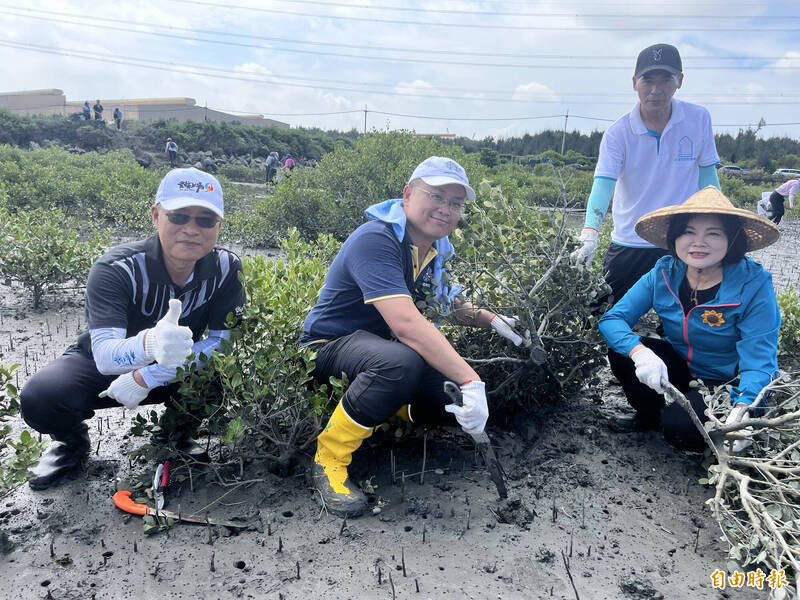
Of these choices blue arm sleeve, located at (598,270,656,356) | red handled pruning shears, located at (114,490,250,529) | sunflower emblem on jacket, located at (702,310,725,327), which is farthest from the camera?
blue arm sleeve, located at (598,270,656,356)

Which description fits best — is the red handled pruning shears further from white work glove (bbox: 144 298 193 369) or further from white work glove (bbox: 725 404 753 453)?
white work glove (bbox: 725 404 753 453)

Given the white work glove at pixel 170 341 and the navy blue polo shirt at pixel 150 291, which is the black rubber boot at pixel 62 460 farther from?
the white work glove at pixel 170 341

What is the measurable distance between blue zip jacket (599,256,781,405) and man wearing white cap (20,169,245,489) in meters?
1.91

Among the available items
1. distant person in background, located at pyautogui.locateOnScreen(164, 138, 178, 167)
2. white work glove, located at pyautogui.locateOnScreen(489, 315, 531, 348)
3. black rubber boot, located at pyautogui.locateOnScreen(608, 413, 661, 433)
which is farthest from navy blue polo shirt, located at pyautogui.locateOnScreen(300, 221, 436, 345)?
distant person in background, located at pyautogui.locateOnScreen(164, 138, 178, 167)

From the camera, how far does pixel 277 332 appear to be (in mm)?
2582

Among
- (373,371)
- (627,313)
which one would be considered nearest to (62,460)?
(373,371)

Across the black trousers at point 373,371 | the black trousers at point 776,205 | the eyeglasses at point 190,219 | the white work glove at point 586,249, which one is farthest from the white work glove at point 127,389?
the black trousers at point 776,205

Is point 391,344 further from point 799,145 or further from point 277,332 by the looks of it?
point 799,145

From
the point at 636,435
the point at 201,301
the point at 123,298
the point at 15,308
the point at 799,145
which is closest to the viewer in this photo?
the point at 123,298

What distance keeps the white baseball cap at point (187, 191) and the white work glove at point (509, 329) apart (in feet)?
4.42

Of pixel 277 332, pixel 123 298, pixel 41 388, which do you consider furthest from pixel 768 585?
pixel 41 388

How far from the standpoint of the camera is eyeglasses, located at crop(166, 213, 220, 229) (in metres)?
2.31

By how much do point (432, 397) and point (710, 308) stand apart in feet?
4.40

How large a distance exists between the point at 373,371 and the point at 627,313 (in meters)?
1.40
